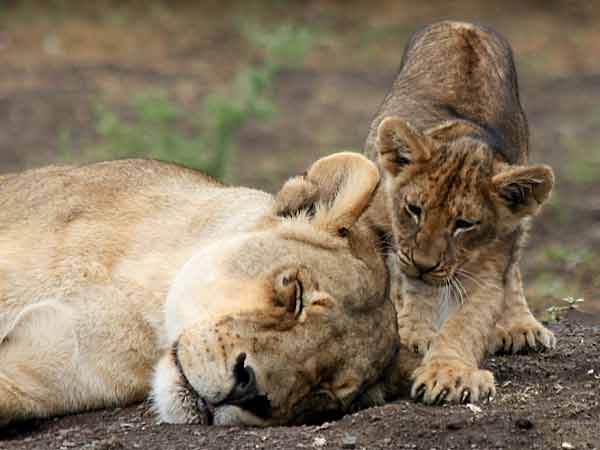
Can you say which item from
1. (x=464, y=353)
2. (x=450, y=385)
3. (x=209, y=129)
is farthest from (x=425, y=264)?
(x=209, y=129)

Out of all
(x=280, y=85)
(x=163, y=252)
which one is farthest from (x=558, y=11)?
(x=163, y=252)

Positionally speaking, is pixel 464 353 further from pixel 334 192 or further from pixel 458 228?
pixel 334 192

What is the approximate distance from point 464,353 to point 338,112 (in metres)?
7.16

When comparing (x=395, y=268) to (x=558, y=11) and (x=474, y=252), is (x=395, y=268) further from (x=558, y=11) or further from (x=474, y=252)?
(x=558, y=11)

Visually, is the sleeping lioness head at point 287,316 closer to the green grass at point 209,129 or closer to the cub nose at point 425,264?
the cub nose at point 425,264

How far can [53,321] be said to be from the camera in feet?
13.8

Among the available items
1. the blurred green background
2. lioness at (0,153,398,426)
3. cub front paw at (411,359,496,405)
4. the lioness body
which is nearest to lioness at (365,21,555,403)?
cub front paw at (411,359,496,405)

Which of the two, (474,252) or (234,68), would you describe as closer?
(474,252)

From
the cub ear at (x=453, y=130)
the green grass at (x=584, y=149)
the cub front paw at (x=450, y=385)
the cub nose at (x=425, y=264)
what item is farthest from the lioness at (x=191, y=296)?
the green grass at (x=584, y=149)

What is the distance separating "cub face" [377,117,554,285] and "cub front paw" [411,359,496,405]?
724 mm

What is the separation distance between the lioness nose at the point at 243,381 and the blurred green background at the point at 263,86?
3434 mm

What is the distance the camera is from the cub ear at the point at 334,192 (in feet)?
13.7

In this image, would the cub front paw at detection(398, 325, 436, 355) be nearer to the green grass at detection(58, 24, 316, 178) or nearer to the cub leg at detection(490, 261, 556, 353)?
the cub leg at detection(490, 261, 556, 353)

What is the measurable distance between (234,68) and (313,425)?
29.6ft
